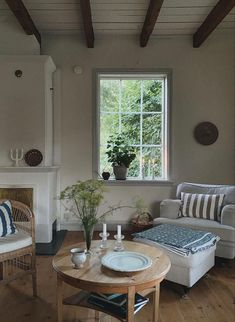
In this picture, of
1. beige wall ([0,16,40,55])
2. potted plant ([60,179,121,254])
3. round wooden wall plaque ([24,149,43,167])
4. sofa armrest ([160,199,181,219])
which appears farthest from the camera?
beige wall ([0,16,40,55])

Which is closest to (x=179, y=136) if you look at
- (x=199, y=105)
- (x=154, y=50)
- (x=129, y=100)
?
(x=199, y=105)

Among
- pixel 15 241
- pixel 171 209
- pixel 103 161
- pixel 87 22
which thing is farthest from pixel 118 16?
pixel 15 241

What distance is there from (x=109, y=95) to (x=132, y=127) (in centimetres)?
63

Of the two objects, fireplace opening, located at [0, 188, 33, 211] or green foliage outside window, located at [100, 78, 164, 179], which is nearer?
fireplace opening, located at [0, 188, 33, 211]

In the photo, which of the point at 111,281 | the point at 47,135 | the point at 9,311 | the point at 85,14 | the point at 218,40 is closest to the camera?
the point at 111,281

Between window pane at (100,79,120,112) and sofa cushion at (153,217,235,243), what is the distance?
81.5 inches

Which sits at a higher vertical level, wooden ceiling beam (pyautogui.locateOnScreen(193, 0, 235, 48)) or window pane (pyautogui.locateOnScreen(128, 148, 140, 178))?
wooden ceiling beam (pyautogui.locateOnScreen(193, 0, 235, 48))

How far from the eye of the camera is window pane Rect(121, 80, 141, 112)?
15.5 feet

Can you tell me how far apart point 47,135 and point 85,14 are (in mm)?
1667

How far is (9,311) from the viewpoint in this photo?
2.26 meters

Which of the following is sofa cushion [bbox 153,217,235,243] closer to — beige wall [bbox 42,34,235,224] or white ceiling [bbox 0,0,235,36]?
beige wall [bbox 42,34,235,224]

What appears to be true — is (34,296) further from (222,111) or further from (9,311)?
(222,111)

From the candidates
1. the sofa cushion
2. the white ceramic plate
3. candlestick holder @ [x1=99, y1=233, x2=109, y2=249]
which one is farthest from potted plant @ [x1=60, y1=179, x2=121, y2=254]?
the sofa cushion

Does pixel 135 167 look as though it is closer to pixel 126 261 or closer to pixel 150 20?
pixel 150 20
